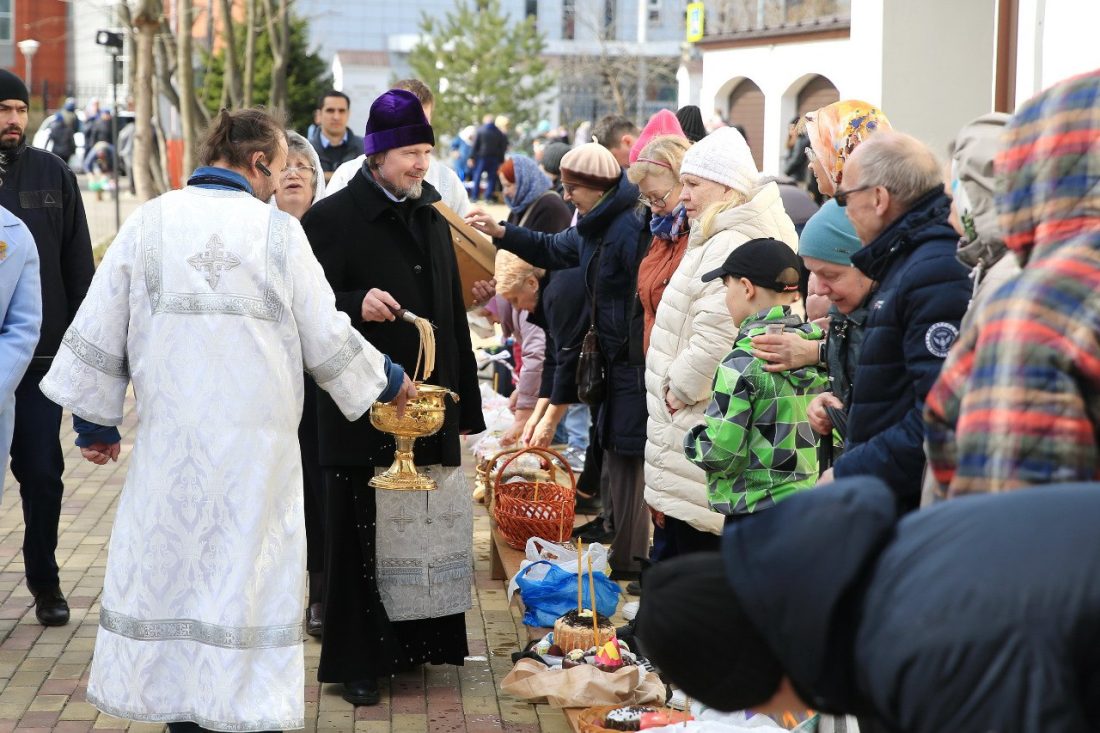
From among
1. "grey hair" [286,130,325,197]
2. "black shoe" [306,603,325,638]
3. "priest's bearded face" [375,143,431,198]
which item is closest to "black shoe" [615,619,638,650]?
"black shoe" [306,603,325,638]

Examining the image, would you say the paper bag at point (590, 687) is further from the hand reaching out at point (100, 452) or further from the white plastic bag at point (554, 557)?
the hand reaching out at point (100, 452)

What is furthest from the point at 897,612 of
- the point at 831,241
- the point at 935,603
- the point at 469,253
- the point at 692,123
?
the point at 692,123

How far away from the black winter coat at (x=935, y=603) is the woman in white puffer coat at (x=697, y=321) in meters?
3.53

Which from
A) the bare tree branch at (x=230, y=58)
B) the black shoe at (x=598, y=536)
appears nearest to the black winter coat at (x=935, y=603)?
the black shoe at (x=598, y=536)

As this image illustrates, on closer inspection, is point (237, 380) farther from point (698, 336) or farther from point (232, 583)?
point (698, 336)

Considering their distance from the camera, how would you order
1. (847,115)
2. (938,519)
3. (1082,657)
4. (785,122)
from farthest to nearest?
(785,122) < (847,115) < (938,519) < (1082,657)

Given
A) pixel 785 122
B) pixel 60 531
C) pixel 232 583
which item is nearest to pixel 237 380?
pixel 232 583

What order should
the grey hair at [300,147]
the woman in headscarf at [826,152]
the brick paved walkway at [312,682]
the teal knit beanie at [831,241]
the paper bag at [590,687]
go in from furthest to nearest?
1. the grey hair at [300,147]
2. the brick paved walkway at [312,682]
3. the paper bag at [590,687]
4. the woman in headscarf at [826,152]
5. the teal knit beanie at [831,241]

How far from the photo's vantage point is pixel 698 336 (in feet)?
18.1

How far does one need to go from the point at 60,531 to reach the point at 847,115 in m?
5.19

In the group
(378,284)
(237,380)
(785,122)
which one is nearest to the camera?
(237,380)

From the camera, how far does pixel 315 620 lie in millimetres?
6234

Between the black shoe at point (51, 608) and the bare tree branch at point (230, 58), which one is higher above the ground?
the bare tree branch at point (230, 58)

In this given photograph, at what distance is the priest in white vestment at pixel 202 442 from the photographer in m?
4.29
